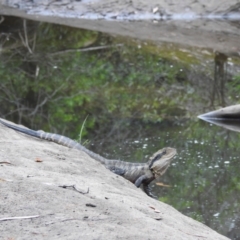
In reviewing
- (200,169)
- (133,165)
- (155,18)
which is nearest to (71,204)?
(133,165)

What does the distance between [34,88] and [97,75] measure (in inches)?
54.5

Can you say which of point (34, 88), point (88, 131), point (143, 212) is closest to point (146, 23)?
point (34, 88)

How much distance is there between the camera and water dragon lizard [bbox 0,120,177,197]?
633cm

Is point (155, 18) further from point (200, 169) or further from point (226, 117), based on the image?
point (200, 169)

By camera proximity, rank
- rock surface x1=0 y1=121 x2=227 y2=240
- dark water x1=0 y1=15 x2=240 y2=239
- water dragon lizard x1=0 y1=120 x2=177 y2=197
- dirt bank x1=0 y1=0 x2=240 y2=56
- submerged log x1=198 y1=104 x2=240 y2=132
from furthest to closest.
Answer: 1. dirt bank x1=0 y1=0 x2=240 y2=56
2. submerged log x1=198 y1=104 x2=240 y2=132
3. dark water x1=0 y1=15 x2=240 y2=239
4. water dragon lizard x1=0 y1=120 x2=177 y2=197
5. rock surface x1=0 y1=121 x2=227 y2=240

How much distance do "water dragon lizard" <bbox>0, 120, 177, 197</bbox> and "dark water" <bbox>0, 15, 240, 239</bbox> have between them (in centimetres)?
56

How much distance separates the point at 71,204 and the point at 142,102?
6.52 m

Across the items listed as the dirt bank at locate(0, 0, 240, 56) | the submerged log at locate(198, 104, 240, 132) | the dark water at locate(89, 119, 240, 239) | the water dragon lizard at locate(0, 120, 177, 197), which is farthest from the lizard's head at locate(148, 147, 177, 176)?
the dirt bank at locate(0, 0, 240, 56)

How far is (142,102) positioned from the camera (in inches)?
423

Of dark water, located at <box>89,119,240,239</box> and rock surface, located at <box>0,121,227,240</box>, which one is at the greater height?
rock surface, located at <box>0,121,227,240</box>

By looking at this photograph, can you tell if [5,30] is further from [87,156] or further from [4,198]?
[4,198]

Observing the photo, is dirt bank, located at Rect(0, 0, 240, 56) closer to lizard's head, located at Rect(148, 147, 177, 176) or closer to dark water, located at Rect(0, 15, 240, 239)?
dark water, located at Rect(0, 15, 240, 239)

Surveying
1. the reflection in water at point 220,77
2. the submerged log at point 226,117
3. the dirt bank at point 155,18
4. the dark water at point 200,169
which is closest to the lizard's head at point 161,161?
the dark water at point 200,169

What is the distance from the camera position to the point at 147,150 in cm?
851
